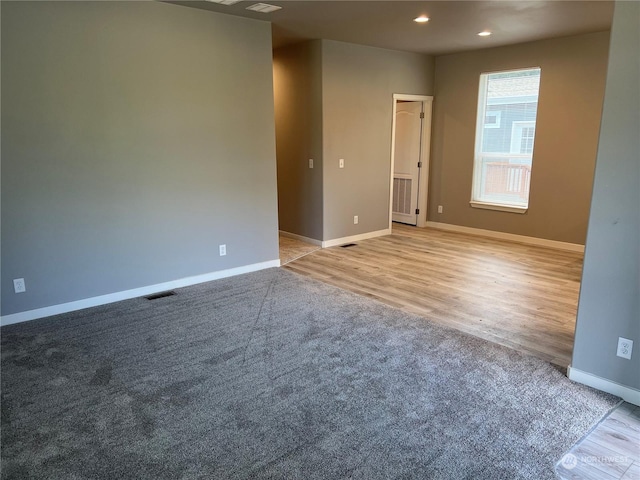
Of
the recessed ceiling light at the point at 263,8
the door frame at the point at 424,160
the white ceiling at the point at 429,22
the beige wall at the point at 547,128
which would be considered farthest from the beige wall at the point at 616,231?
the door frame at the point at 424,160

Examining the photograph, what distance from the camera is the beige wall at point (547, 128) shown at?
5.48 m

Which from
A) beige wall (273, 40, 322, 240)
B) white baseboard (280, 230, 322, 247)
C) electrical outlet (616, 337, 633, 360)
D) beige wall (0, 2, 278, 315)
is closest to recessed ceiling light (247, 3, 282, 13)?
beige wall (0, 2, 278, 315)

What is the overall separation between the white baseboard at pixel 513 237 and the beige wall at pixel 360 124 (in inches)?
44.1

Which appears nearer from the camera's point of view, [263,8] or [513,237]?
[263,8]

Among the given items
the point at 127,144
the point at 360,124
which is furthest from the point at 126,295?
the point at 360,124

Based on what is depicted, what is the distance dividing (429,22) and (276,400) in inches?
162

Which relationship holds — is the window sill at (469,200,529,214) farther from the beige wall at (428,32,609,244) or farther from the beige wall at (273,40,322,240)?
the beige wall at (273,40,322,240)

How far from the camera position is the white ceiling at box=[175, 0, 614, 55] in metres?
3.98

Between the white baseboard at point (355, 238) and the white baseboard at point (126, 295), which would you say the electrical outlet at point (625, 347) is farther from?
the white baseboard at point (355, 238)

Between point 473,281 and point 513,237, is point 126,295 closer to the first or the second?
point 473,281

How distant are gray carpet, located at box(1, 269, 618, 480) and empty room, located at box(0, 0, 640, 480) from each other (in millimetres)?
16

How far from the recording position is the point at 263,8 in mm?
4090

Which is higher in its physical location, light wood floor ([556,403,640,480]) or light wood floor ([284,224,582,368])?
light wood floor ([284,224,582,368])

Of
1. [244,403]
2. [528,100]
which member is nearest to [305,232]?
[528,100]
